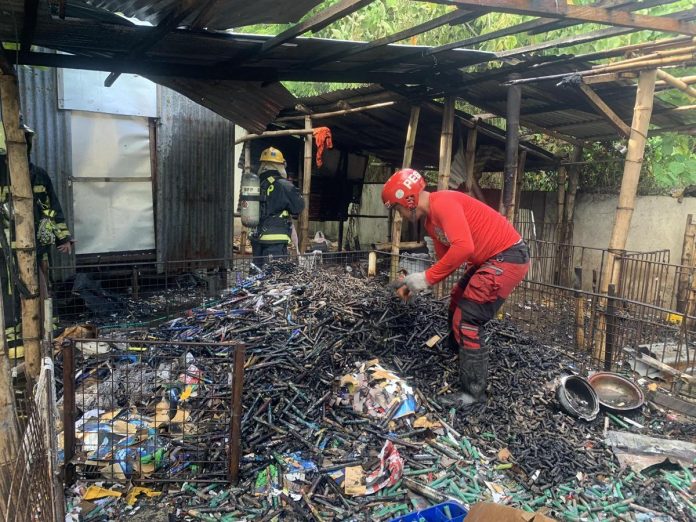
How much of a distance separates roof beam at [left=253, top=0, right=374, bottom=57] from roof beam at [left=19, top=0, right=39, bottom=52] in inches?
75.9

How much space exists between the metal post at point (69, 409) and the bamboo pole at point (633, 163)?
5376 mm

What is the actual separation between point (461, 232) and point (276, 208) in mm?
4155

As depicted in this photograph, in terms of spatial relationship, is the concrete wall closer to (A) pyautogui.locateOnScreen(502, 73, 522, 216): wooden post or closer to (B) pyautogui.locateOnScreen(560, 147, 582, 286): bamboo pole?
(B) pyautogui.locateOnScreen(560, 147, 582, 286): bamboo pole

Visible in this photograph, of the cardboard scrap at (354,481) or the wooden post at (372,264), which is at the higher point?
the wooden post at (372,264)

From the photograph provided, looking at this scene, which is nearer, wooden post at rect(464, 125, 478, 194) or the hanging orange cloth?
the hanging orange cloth

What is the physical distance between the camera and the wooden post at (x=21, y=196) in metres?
3.90

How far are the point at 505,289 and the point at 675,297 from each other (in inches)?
289

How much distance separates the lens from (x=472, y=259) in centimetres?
Answer: 438

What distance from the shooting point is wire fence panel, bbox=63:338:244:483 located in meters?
3.21

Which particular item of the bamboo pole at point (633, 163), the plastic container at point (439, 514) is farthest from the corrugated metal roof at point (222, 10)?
the bamboo pole at point (633, 163)

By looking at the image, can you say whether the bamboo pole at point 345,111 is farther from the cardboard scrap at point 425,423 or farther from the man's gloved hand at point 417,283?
the cardboard scrap at point 425,423

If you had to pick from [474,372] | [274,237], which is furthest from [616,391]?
[274,237]

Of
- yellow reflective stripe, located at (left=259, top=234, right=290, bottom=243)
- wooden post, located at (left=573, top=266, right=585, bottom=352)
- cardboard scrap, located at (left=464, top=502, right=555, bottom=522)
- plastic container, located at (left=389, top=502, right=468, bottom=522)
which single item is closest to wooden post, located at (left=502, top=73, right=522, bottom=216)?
wooden post, located at (left=573, top=266, right=585, bottom=352)

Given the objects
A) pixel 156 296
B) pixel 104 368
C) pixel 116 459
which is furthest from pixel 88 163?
pixel 116 459
